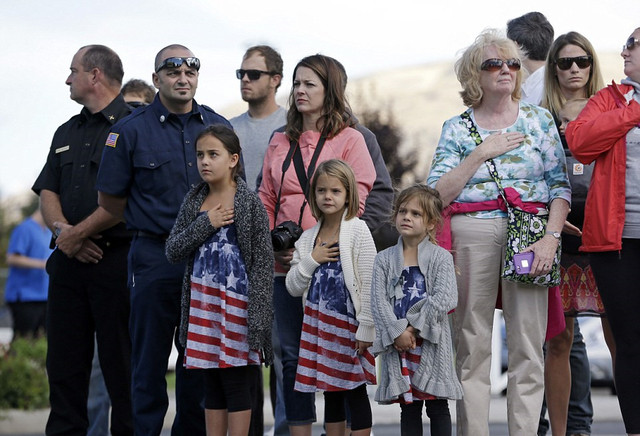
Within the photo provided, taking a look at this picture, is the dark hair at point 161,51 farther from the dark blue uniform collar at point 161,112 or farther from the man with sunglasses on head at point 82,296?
the man with sunglasses on head at point 82,296

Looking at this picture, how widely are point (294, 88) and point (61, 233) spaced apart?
169 centimetres

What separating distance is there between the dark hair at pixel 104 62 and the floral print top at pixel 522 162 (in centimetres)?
235

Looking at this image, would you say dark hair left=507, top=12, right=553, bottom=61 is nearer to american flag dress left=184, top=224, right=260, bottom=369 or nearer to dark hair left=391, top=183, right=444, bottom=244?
dark hair left=391, top=183, right=444, bottom=244

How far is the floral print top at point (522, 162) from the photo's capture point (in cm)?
562

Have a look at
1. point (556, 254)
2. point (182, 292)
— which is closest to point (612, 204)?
point (556, 254)

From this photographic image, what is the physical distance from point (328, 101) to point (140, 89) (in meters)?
2.77

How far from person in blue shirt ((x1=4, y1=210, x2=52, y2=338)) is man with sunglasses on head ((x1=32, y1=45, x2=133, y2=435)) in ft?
18.8

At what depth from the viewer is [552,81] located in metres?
6.31

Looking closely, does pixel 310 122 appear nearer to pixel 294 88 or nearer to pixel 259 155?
pixel 294 88

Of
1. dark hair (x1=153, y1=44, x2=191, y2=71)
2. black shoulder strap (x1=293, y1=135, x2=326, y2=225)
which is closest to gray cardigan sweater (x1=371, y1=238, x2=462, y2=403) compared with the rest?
black shoulder strap (x1=293, y1=135, x2=326, y2=225)

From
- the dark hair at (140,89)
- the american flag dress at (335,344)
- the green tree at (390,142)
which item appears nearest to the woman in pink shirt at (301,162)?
the american flag dress at (335,344)

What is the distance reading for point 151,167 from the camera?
19.8 feet

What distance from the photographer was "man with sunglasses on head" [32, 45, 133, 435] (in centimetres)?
656

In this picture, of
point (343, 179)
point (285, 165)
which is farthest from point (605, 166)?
point (285, 165)
